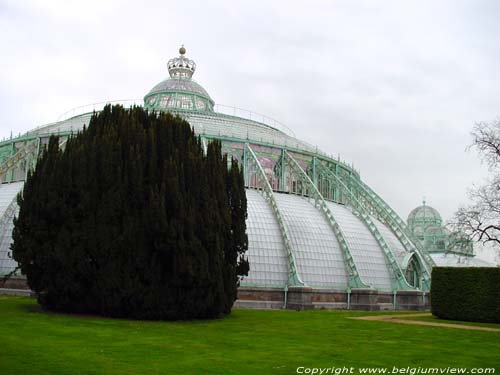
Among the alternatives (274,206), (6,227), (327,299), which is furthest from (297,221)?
(6,227)

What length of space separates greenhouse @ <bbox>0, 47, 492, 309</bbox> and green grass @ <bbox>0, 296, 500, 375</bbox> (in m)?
7.77

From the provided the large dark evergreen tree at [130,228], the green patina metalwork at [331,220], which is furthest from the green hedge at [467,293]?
the large dark evergreen tree at [130,228]

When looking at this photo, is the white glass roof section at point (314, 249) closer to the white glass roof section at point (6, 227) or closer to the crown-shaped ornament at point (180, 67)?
the white glass roof section at point (6, 227)

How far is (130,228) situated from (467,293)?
18105 millimetres

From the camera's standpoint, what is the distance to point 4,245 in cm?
3272

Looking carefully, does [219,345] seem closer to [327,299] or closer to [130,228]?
[130,228]

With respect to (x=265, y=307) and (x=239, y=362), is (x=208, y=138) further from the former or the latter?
(x=239, y=362)

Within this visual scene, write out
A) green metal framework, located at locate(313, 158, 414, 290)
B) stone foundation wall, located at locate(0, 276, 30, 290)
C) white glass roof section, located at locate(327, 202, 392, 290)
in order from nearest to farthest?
stone foundation wall, located at locate(0, 276, 30, 290)
white glass roof section, located at locate(327, 202, 392, 290)
green metal framework, located at locate(313, 158, 414, 290)

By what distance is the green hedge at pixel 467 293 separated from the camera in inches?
1105

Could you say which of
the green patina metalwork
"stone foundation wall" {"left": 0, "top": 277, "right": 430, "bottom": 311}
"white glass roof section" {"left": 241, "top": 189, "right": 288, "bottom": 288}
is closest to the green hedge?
"stone foundation wall" {"left": 0, "top": 277, "right": 430, "bottom": 311}

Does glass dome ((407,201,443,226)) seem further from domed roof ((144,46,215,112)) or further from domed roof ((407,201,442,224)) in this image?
domed roof ((144,46,215,112))

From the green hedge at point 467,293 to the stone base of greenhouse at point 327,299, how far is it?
453 cm

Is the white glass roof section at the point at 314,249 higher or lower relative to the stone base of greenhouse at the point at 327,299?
higher

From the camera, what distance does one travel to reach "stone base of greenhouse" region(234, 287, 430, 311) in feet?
102
